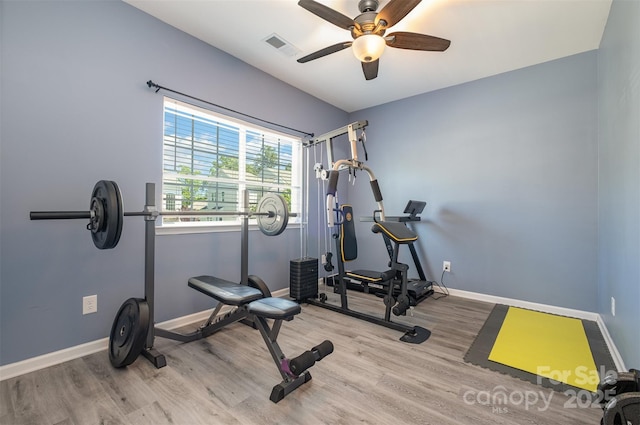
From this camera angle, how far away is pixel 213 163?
9.46ft

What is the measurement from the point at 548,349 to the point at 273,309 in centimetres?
218

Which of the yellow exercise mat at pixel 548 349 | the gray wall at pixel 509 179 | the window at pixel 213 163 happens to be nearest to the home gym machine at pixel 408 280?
the gray wall at pixel 509 179

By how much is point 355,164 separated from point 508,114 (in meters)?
2.04

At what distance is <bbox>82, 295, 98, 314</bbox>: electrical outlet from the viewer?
2.00m

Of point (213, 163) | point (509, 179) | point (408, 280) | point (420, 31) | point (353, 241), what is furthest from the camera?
point (408, 280)

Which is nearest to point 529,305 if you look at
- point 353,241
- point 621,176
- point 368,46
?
point 621,176

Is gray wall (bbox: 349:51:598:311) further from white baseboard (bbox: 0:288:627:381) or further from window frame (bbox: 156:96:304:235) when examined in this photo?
window frame (bbox: 156:96:304:235)

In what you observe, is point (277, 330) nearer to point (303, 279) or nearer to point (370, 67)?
point (303, 279)

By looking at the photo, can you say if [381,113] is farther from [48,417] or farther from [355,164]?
[48,417]

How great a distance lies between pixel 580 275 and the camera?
2836 mm

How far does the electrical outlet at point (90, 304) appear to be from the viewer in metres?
2.00

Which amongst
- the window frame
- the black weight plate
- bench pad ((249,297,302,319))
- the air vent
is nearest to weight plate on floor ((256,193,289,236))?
the window frame

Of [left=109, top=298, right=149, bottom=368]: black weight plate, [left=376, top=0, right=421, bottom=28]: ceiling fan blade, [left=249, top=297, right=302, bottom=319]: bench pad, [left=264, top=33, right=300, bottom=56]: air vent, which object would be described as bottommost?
[left=109, top=298, right=149, bottom=368]: black weight plate

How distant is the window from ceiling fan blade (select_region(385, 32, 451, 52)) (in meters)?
1.74
